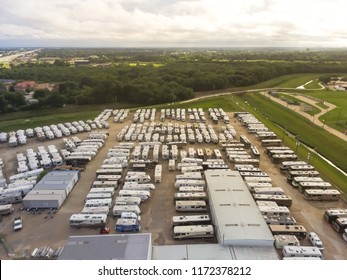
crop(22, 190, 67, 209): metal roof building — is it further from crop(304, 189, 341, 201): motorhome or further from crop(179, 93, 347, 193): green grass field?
crop(179, 93, 347, 193): green grass field

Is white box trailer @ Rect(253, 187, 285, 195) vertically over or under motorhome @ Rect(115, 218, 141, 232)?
over

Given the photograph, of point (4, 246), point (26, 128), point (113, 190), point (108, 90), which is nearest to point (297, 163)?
point (113, 190)

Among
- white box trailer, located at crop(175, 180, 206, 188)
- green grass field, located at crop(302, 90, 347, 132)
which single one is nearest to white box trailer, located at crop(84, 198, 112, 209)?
white box trailer, located at crop(175, 180, 206, 188)

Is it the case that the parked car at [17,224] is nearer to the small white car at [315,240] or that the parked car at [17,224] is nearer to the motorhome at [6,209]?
the motorhome at [6,209]

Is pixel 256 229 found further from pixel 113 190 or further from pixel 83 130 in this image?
pixel 83 130

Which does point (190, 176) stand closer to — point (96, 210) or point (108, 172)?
point (108, 172)

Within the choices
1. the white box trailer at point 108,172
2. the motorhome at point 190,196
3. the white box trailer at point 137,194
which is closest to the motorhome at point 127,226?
the white box trailer at point 137,194
